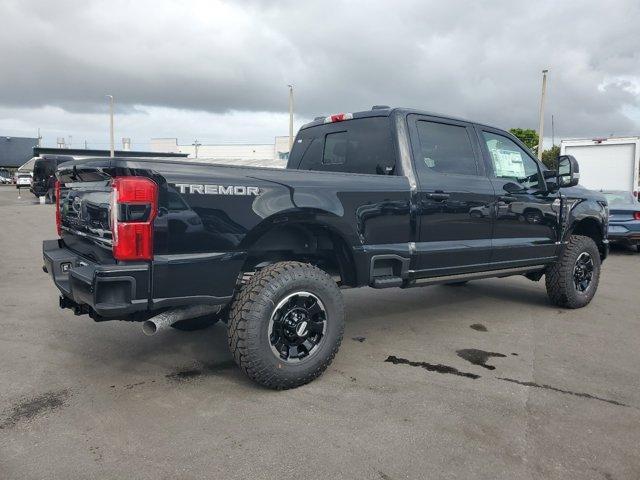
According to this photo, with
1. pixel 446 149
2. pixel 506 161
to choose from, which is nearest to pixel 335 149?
pixel 446 149

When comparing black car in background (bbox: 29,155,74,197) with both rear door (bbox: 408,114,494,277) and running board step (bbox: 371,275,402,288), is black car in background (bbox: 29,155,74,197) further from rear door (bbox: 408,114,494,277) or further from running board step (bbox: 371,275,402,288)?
running board step (bbox: 371,275,402,288)

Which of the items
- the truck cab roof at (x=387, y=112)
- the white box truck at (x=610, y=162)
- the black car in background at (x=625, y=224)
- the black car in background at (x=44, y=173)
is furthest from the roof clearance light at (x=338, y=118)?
the black car in background at (x=44, y=173)

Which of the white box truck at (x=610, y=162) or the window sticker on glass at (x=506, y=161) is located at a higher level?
the white box truck at (x=610, y=162)

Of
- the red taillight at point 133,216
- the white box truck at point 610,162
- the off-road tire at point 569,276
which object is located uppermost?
the white box truck at point 610,162

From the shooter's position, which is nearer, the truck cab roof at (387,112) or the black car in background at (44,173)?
the truck cab roof at (387,112)

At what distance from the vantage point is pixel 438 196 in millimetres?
4223

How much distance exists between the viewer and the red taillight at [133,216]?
2783 mm

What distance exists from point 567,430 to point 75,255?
3304 millimetres

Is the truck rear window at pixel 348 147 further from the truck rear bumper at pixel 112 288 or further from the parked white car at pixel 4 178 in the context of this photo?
the parked white car at pixel 4 178

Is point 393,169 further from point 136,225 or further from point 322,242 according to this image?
point 136,225

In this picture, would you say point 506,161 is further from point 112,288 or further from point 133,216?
point 112,288

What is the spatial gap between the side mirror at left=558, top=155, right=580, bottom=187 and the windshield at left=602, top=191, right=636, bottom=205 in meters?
7.13

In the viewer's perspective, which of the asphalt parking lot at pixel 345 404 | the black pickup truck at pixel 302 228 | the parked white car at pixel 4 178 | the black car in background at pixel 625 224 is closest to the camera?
the asphalt parking lot at pixel 345 404

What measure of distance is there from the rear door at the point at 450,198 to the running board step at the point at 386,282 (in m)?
0.28
